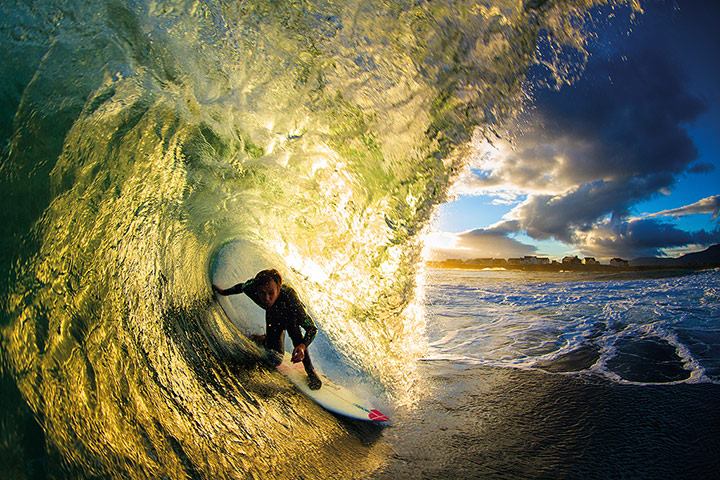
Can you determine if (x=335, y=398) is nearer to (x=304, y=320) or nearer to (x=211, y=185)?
(x=304, y=320)

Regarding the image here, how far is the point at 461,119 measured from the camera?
13.3 feet

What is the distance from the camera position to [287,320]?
4559 mm

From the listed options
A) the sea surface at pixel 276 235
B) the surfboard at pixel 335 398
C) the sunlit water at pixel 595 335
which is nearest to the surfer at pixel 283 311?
the surfboard at pixel 335 398

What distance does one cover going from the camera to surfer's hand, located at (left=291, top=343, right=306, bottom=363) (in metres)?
3.92

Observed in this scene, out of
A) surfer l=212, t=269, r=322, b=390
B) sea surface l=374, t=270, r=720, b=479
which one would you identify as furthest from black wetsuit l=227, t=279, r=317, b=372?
sea surface l=374, t=270, r=720, b=479

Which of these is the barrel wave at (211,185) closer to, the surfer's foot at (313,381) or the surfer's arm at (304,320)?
the surfer's foot at (313,381)

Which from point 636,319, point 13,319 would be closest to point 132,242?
point 13,319

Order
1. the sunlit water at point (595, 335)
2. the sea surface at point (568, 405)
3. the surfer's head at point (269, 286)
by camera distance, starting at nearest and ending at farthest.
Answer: the sea surface at point (568, 405), the surfer's head at point (269, 286), the sunlit water at point (595, 335)

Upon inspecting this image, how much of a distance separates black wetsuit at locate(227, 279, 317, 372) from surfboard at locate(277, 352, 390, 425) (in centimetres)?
21

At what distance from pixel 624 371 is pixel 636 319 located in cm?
488

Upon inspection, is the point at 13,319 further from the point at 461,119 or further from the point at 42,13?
the point at 461,119

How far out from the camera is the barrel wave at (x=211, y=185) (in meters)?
2.14

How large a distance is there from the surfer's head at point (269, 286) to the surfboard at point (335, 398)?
80 centimetres

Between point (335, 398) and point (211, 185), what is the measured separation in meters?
3.09
